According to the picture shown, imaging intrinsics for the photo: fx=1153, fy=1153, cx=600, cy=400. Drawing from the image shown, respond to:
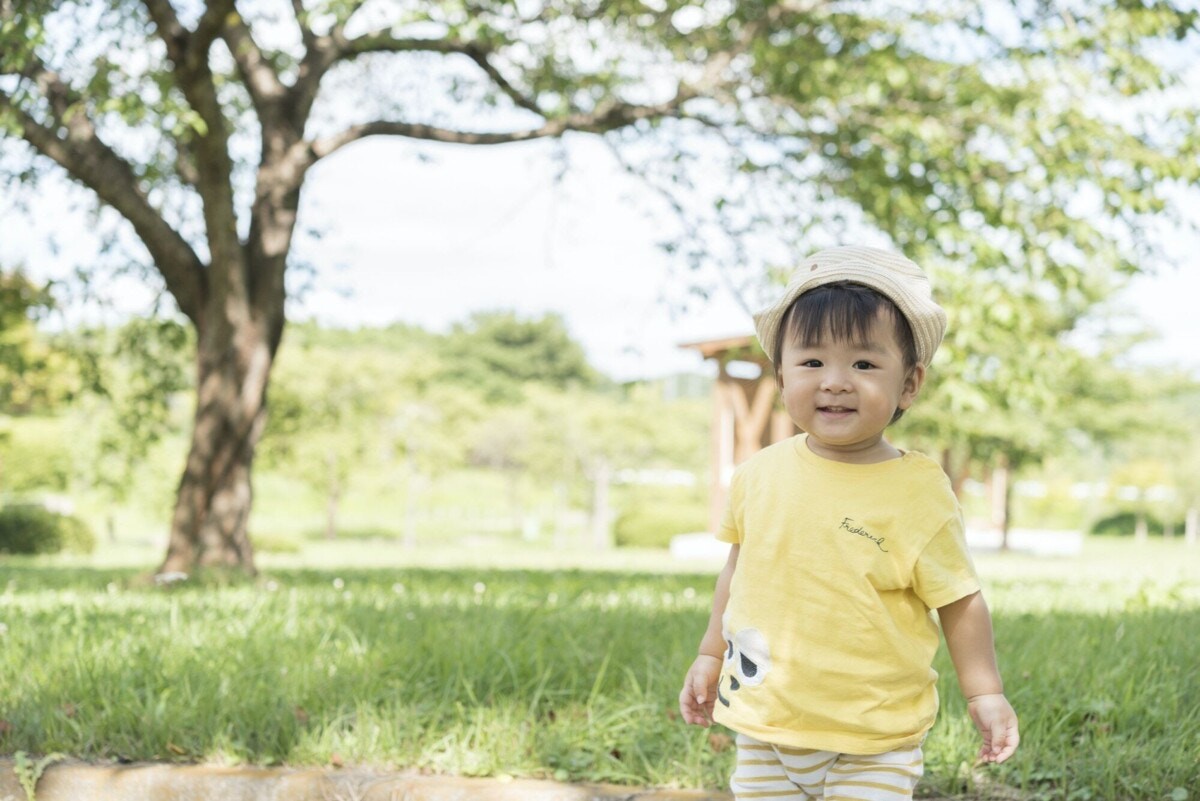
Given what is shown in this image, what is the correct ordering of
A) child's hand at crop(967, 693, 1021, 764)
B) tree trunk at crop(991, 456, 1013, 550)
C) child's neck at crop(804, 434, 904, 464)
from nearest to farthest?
child's hand at crop(967, 693, 1021, 764) → child's neck at crop(804, 434, 904, 464) → tree trunk at crop(991, 456, 1013, 550)

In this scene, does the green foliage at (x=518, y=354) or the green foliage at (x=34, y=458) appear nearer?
the green foliage at (x=34, y=458)

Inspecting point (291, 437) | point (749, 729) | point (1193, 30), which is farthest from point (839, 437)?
point (291, 437)

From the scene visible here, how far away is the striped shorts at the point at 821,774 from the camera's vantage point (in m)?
1.88

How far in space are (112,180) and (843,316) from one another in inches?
283

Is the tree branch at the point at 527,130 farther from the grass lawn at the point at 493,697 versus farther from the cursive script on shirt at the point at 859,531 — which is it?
the cursive script on shirt at the point at 859,531

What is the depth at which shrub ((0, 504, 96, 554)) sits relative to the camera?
19297 millimetres

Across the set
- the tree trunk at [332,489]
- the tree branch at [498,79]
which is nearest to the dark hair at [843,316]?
the tree branch at [498,79]

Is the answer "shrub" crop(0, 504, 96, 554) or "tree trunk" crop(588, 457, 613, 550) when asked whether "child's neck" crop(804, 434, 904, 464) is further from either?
"tree trunk" crop(588, 457, 613, 550)

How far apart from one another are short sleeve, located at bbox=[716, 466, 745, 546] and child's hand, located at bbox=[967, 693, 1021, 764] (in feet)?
1.60

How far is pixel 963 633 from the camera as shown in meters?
1.92

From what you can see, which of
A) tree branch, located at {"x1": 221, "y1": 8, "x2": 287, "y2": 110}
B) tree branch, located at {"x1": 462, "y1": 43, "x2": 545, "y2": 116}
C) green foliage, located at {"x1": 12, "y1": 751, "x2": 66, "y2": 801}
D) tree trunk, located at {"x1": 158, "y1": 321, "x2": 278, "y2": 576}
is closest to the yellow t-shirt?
green foliage, located at {"x1": 12, "y1": 751, "x2": 66, "y2": 801}

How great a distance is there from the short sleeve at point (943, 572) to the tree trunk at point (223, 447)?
278 inches

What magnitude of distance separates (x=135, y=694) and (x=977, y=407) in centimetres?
537

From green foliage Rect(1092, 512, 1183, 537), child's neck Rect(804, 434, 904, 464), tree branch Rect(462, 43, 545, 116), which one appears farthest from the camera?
green foliage Rect(1092, 512, 1183, 537)
